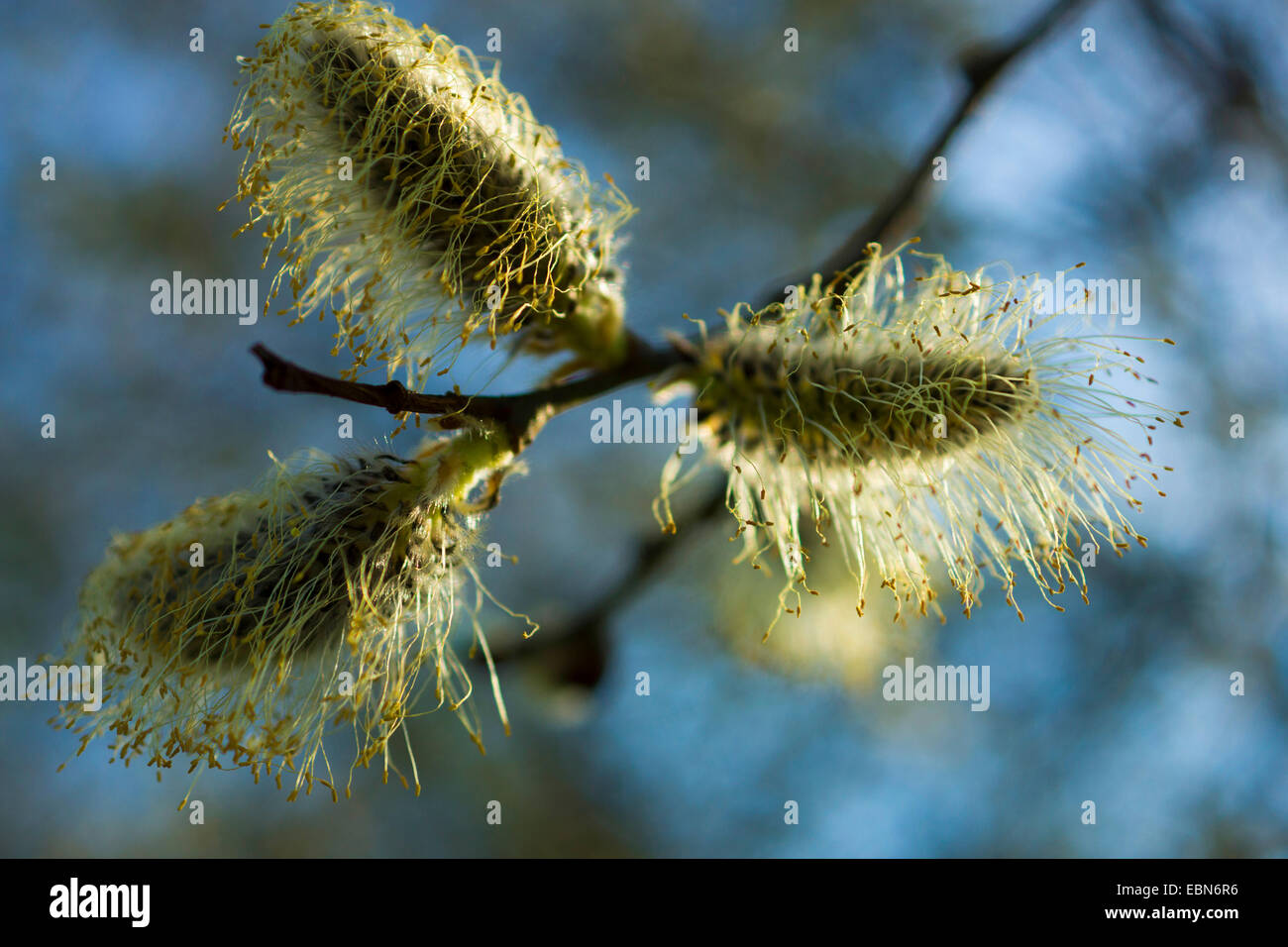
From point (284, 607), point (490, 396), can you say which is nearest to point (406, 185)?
point (490, 396)

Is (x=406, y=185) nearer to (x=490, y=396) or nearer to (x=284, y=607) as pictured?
(x=490, y=396)

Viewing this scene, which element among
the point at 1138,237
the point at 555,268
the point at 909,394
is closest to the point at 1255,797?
the point at 1138,237

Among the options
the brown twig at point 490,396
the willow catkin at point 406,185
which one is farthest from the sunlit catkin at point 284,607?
the willow catkin at point 406,185

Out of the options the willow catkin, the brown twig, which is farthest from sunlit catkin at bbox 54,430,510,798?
the willow catkin

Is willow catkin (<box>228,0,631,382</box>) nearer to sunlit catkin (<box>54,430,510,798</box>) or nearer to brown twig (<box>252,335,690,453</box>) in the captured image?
brown twig (<box>252,335,690,453</box>)

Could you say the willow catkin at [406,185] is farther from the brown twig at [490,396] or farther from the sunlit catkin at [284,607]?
the sunlit catkin at [284,607]

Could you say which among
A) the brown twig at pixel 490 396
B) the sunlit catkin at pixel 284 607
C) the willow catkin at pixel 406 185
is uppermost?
the willow catkin at pixel 406 185

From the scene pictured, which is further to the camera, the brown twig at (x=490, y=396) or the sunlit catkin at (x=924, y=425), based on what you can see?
the sunlit catkin at (x=924, y=425)
